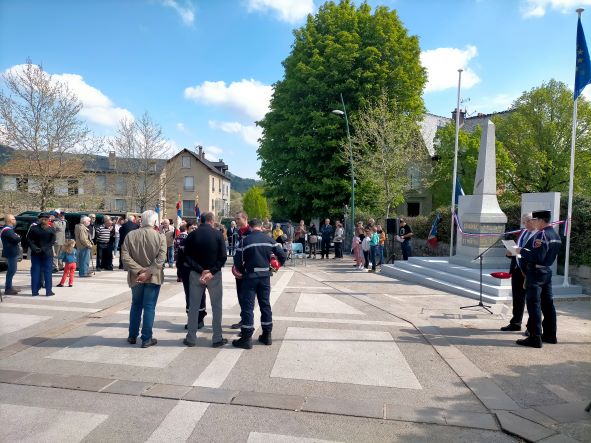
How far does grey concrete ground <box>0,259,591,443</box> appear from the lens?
3580 mm

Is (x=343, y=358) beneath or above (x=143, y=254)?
beneath

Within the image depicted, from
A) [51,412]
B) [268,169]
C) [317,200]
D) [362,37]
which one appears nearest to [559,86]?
[362,37]

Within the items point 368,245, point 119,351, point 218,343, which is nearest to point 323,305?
point 218,343

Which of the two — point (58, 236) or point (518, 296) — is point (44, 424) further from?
point (58, 236)

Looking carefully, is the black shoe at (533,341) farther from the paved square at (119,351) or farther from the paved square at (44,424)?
the paved square at (44,424)

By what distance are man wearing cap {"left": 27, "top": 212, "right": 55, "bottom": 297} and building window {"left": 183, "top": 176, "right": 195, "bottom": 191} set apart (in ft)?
164

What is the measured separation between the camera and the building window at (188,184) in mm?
57625

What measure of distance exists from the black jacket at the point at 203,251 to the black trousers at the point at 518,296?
4938mm

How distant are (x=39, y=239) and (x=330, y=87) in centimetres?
2009

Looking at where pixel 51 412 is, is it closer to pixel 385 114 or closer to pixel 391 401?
pixel 391 401

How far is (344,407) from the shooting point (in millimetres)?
3973

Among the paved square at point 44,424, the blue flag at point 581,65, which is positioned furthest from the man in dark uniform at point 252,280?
the blue flag at point 581,65

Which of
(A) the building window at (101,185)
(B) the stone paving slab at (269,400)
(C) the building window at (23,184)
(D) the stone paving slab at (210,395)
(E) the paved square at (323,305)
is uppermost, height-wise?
(A) the building window at (101,185)

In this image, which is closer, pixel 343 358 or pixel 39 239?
pixel 343 358
